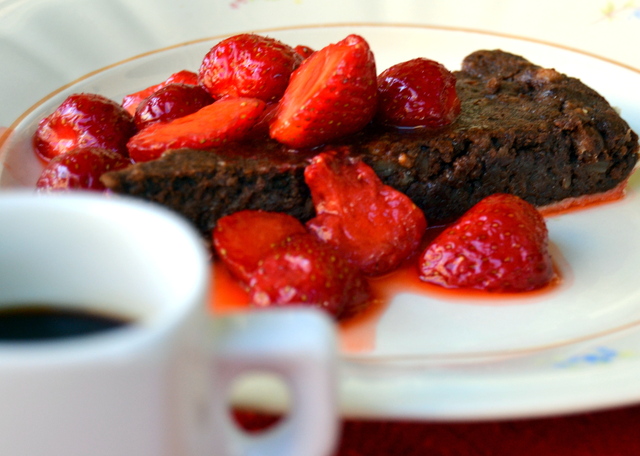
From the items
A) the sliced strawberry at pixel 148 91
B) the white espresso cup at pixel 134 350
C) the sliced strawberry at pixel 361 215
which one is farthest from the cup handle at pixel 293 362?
the sliced strawberry at pixel 148 91

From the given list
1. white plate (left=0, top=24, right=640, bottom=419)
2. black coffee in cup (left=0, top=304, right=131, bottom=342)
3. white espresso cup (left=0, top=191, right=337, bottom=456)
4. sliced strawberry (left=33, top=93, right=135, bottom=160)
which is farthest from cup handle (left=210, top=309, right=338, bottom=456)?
sliced strawberry (left=33, top=93, right=135, bottom=160)

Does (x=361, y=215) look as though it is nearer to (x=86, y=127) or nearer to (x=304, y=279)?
(x=304, y=279)

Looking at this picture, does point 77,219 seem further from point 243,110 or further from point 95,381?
point 243,110

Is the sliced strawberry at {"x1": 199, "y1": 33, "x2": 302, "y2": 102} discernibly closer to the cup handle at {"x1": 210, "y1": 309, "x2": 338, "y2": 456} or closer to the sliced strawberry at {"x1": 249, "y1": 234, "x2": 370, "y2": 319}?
the sliced strawberry at {"x1": 249, "y1": 234, "x2": 370, "y2": 319}

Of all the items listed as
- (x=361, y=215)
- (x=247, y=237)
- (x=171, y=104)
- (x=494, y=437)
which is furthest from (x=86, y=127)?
(x=494, y=437)

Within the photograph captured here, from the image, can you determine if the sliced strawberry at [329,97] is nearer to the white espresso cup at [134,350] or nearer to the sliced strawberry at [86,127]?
the sliced strawberry at [86,127]

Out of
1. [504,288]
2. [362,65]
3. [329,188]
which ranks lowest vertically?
[504,288]

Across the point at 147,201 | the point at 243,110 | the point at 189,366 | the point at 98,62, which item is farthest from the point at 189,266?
the point at 98,62

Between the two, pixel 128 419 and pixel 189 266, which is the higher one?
pixel 189 266

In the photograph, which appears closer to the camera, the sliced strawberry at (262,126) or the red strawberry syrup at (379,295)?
the red strawberry syrup at (379,295)
